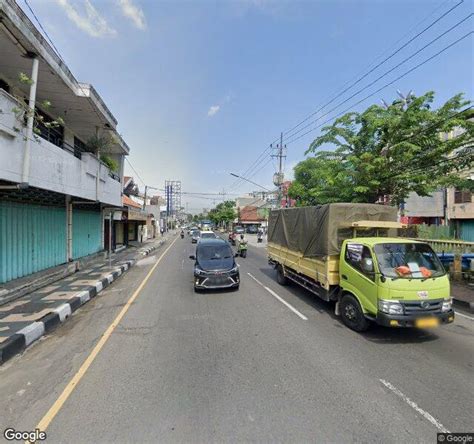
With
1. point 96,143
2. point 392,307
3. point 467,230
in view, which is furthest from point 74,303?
point 467,230

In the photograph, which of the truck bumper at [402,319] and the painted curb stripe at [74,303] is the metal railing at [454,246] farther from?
→ the painted curb stripe at [74,303]

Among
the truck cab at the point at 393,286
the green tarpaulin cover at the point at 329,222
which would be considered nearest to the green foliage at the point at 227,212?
the green tarpaulin cover at the point at 329,222

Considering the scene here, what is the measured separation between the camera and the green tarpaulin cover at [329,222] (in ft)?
23.1

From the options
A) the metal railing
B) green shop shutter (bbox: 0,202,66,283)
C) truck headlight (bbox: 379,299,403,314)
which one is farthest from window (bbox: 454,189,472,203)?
green shop shutter (bbox: 0,202,66,283)

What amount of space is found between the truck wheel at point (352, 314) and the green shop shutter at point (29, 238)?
942 centimetres

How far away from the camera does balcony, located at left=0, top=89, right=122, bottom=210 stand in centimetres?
639

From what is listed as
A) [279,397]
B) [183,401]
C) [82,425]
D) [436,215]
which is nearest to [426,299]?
[279,397]

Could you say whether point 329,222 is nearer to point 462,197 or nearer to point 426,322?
point 426,322

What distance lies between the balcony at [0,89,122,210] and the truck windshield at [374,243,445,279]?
828 cm

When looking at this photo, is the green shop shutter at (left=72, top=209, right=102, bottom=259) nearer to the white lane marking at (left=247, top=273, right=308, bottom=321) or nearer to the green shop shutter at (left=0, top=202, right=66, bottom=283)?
the green shop shutter at (left=0, top=202, right=66, bottom=283)

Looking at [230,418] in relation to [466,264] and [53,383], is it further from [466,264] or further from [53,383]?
[466,264]

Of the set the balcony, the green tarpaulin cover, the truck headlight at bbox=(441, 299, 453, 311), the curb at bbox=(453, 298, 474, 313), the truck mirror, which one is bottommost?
the curb at bbox=(453, 298, 474, 313)

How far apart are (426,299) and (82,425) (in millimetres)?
5491

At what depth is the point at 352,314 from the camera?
5.83 metres
